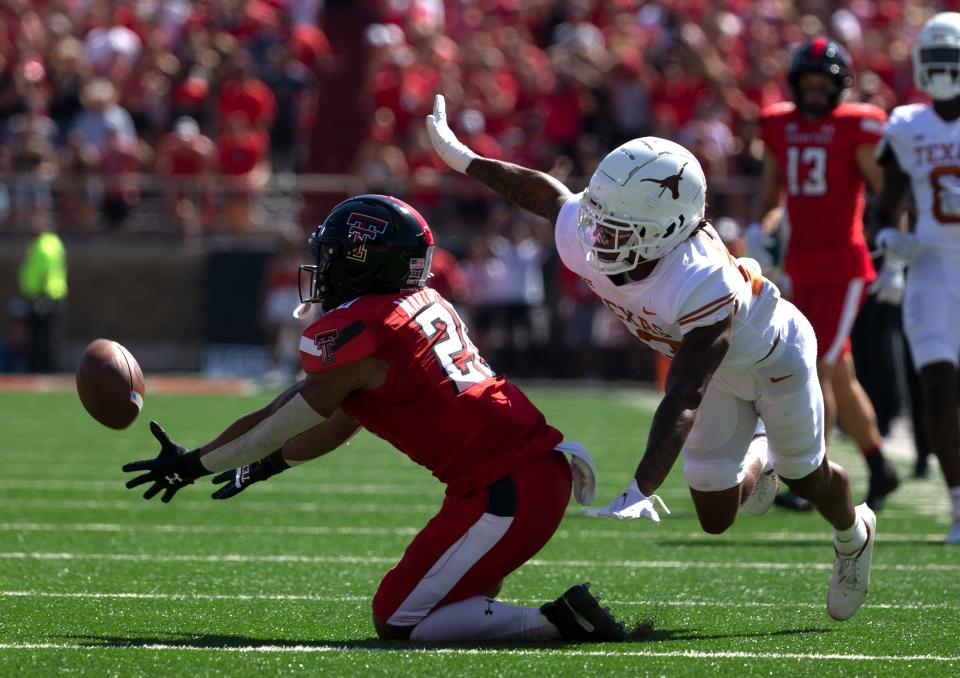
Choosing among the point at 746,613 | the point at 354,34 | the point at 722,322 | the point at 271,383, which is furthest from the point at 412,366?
the point at 354,34

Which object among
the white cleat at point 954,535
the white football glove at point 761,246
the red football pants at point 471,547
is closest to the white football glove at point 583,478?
the red football pants at point 471,547

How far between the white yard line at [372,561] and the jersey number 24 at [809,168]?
1.98 metres

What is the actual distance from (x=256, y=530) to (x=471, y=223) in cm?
917

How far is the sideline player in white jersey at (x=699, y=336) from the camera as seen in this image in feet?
13.4

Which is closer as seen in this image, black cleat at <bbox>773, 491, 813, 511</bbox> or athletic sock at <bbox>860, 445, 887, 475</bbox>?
athletic sock at <bbox>860, 445, 887, 475</bbox>

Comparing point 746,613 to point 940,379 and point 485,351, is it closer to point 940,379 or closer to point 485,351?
point 940,379

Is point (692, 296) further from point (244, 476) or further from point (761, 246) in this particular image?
point (761, 246)

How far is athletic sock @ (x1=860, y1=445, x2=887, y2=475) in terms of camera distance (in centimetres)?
673

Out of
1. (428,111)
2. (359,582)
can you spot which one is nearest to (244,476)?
(359,582)

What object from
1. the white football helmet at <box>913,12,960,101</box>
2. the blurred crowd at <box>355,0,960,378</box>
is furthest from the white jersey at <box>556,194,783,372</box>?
the blurred crowd at <box>355,0,960,378</box>

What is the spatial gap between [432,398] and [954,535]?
2725mm

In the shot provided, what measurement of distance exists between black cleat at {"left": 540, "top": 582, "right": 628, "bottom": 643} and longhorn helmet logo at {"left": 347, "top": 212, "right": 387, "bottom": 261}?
3.30 ft

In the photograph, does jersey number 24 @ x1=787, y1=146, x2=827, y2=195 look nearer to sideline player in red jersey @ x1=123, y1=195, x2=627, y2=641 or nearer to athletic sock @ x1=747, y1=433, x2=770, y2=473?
athletic sock @ x1=747, y1=433, x2=770, y2=473

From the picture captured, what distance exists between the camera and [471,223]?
50.3ft
